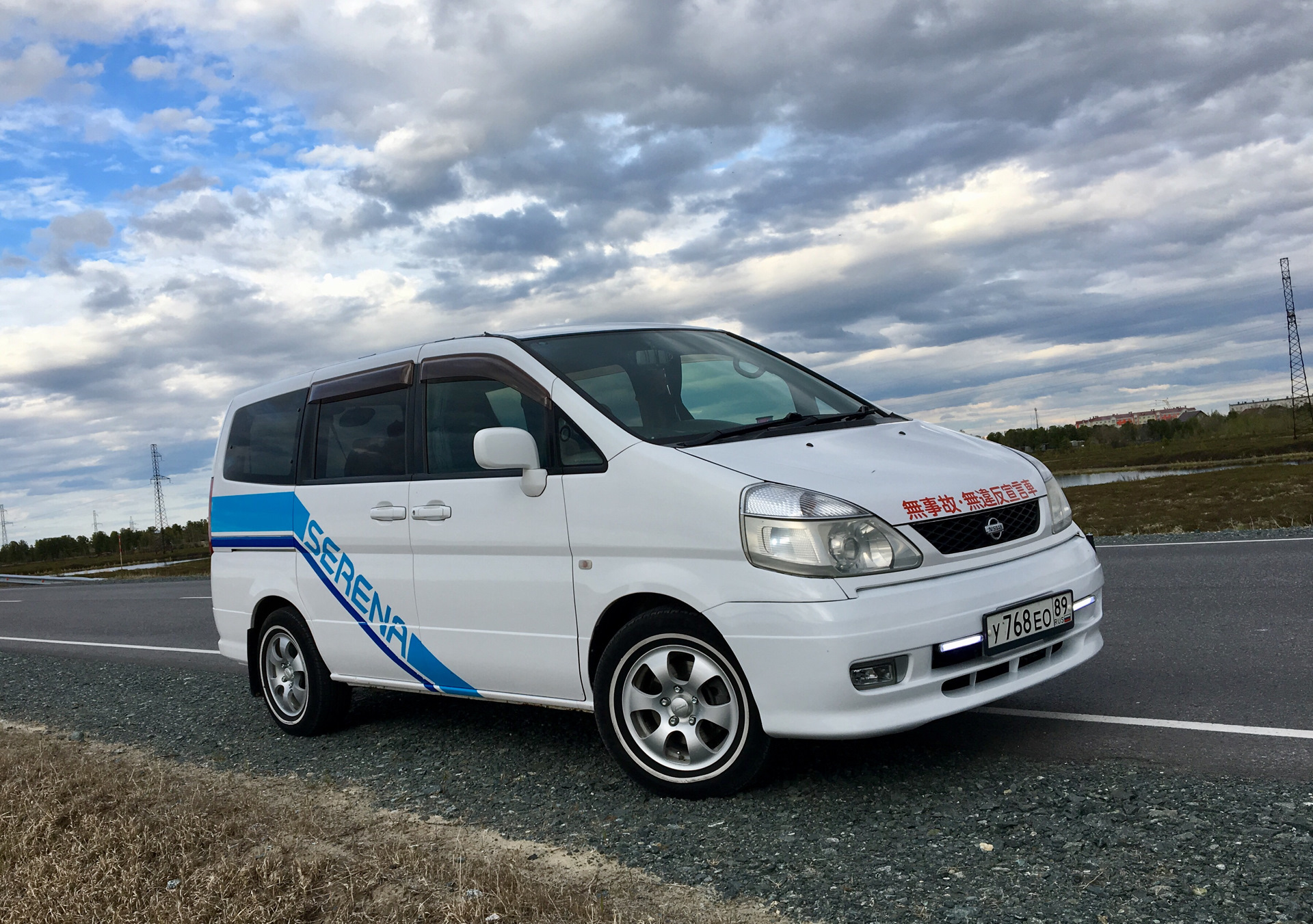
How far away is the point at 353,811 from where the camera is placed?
15.1ft

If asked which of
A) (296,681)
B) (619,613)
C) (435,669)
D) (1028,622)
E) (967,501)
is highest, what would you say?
(967,501)

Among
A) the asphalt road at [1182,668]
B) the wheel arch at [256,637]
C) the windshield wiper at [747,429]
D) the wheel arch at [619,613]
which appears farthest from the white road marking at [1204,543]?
the wheel arch at [256,637]

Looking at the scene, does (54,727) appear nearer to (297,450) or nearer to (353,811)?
(297,450)

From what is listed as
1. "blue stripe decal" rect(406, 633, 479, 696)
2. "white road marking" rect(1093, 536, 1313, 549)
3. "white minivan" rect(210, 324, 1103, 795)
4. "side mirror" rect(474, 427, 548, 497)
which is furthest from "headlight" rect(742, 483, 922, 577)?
"white road marking" rect(1093, 536, 1313, 549)

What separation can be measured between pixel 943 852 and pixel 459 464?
2.81m

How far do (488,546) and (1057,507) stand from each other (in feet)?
8.46

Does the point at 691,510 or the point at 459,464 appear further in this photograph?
the point at 459,464

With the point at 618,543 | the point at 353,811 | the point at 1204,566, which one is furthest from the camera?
the point at 1204,566

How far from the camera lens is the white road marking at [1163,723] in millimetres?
4441

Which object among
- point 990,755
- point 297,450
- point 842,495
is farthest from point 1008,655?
point 297,450

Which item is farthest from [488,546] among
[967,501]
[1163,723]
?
[1163,723]

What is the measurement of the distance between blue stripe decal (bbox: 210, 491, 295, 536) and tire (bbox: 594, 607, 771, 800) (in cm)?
263

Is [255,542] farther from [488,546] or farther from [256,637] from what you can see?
[488,546]

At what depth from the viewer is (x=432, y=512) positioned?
5.09m
